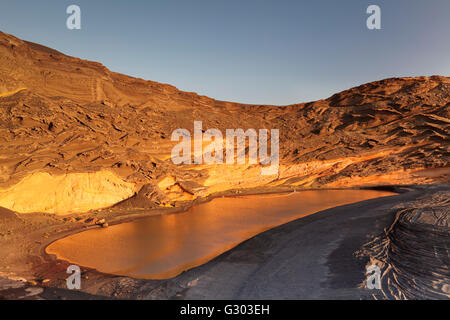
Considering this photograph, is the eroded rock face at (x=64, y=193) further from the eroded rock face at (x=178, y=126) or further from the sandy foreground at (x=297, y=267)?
the sandy foreground at (x=297, y=267)

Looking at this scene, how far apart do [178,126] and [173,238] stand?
8.57 m

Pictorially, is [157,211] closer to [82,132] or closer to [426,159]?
[82,132]

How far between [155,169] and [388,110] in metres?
15.5

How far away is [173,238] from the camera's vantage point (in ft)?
25.2

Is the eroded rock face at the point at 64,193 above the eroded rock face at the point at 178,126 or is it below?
below

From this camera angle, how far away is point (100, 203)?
10000 mm

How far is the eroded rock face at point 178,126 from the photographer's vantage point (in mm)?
9891

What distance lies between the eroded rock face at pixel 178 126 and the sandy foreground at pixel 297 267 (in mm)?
3719

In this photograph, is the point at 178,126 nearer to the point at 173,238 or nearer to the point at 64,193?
the point at 64,193

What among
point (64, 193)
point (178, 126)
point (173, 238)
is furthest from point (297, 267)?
point (178, 126)

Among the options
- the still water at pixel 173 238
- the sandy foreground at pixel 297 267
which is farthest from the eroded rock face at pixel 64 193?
the still water at pixel 173 238

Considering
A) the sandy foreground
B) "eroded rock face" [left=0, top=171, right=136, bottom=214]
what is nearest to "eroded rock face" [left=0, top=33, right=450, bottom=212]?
"eroded rock face" [left=0, top=171, right=136, bottom=214]

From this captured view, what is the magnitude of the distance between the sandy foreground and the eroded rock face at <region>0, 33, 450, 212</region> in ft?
12.2
